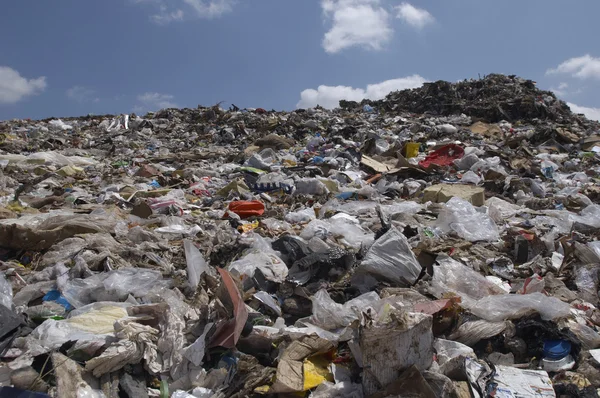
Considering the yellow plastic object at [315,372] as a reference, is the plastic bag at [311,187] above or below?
above

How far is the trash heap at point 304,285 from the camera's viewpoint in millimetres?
1732

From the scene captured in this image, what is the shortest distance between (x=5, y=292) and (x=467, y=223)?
3.35 meters

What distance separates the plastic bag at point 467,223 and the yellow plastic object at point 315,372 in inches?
80.3

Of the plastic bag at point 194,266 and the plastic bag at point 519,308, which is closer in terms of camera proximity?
the plastic bag at point 519,308

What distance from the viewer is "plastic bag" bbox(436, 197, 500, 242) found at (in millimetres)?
3502

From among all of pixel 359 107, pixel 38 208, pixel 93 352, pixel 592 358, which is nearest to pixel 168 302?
pixel 93 352

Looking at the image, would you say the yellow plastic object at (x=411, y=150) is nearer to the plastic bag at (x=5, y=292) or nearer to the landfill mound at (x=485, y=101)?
the landfill mound at (x=485, y=101)

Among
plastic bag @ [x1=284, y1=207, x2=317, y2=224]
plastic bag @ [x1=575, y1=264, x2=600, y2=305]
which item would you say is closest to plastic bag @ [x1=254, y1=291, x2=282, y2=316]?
plastic bag @ [x1=284, y1=207, x2=317, y2=224]

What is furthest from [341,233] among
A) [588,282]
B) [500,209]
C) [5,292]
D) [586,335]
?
[5,292]

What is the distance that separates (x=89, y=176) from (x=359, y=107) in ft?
33.4

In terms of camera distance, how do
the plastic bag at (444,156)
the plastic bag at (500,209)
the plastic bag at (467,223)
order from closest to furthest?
1. the plastic bag at (467,223)
2. the plastic bag at (500,209)
3. the plastic bag at (444,156)

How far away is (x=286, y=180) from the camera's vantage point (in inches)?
226

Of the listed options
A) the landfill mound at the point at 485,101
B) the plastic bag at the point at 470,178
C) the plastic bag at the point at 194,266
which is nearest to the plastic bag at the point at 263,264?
the plastic bag at the point at 194,266

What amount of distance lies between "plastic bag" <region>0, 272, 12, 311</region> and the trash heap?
4cm
